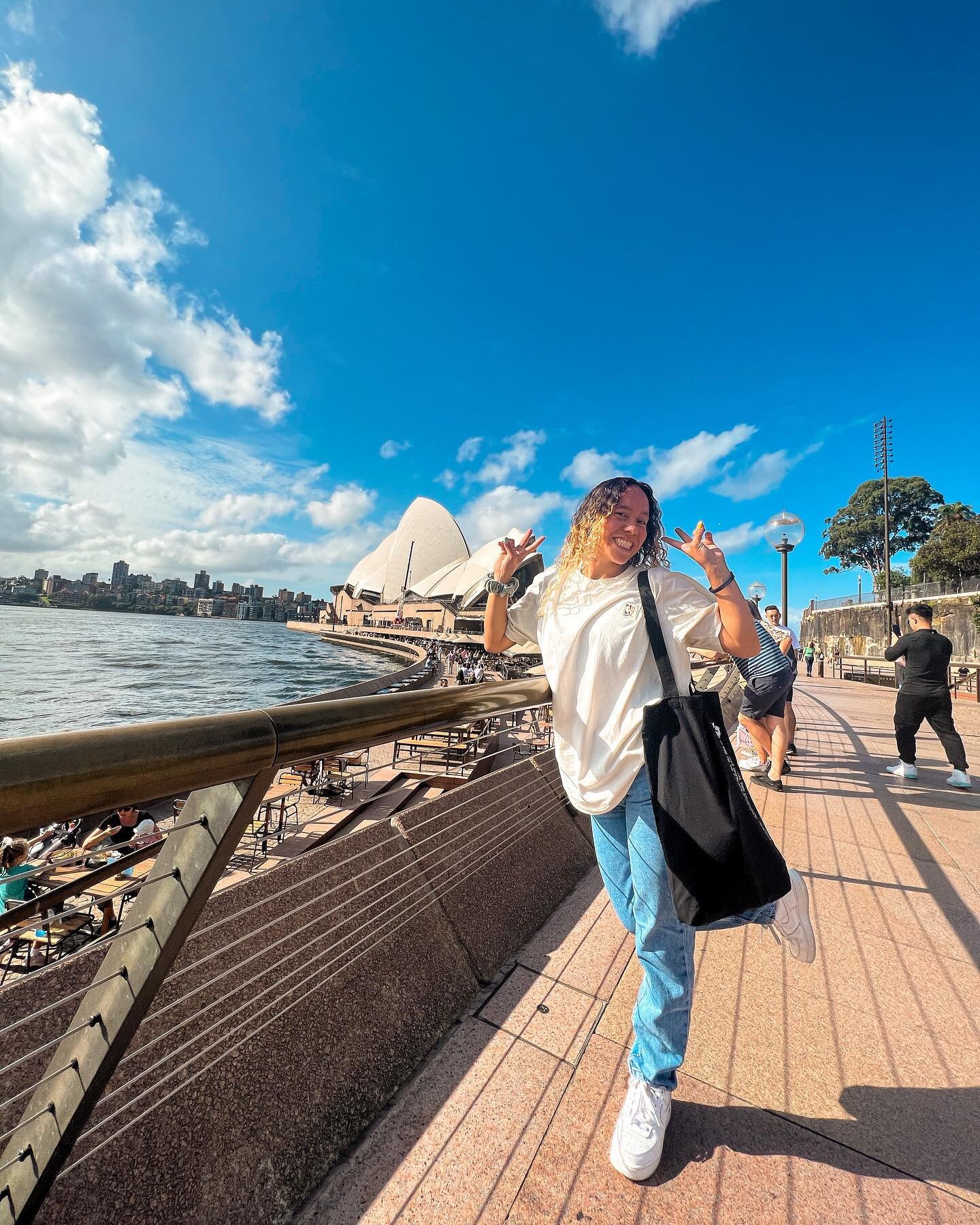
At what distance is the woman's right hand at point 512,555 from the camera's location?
1.60 meters

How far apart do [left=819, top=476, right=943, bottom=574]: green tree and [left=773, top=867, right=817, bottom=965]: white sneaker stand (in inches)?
2144

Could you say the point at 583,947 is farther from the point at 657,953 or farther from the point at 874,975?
the point at 874,975

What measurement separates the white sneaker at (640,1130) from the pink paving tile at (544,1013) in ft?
0.80

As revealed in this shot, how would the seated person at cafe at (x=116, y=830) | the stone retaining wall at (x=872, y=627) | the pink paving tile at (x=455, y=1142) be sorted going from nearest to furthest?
the pink paving tile at (x=455, y=1142), the seated person at cafe at (x=116, y=830), the stone retaining wall at (x=872, y=627)

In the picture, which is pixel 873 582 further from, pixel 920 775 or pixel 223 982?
pixel 223 982

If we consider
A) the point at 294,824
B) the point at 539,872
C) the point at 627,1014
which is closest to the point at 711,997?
the point at 627,1014

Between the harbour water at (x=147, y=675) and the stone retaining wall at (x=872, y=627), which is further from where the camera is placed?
the stone retaining wall at (x=872, y=627)

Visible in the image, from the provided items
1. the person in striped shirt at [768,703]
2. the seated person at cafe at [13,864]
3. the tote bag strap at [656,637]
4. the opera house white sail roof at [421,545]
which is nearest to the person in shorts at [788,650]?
the person in striped shirt at [768,703]

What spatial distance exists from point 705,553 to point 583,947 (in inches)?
53.8

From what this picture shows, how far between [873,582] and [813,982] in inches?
2114

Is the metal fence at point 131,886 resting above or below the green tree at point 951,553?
below

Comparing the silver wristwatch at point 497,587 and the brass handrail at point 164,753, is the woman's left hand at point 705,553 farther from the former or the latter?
the brass handrail at point 164,753

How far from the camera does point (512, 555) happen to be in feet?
5.53

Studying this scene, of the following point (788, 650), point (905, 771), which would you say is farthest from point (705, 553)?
point (905, 771)
